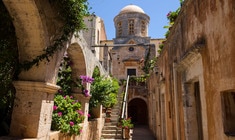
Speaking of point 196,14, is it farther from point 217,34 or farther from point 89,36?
point 89,36

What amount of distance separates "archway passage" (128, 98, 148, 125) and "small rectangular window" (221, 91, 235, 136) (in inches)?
766

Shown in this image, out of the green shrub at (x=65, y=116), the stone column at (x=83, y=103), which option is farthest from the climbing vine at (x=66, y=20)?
the stone column at (x=83, y=103)

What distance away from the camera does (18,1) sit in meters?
3.69

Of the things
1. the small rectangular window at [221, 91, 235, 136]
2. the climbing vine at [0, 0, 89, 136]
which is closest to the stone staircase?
the climbing vine at [0, 0, 89, 136]

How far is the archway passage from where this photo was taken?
864 inches

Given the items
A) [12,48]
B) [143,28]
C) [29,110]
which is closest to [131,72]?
[143,28]

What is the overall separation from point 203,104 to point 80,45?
4449 millimetres

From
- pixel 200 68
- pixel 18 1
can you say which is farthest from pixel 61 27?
pixel 200 68

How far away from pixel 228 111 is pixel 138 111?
19.8 metres

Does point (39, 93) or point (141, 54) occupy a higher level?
point (141, 54)

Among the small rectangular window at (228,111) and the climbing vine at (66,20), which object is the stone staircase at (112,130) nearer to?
the climbing vine at (66,20)

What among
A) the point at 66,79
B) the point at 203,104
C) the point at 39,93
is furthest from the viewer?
the point at 66,79

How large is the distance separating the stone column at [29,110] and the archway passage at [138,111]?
720 inches

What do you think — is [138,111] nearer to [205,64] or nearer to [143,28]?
[143,28]
